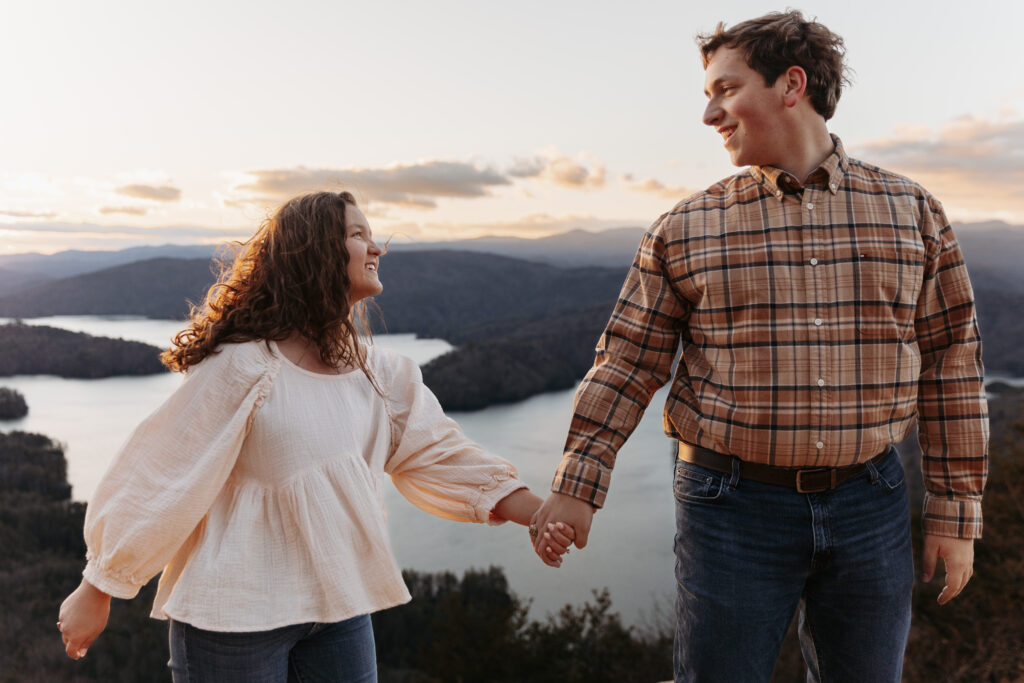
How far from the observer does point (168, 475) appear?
1.39 m

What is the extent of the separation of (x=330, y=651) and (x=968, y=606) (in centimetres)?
1304

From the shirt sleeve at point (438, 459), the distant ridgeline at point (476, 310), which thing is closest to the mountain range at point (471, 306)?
the distant ridgeline at point (476, 310)

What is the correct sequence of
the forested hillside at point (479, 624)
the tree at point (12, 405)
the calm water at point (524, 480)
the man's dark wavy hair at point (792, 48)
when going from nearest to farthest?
the man's dark wavy hair at point (792, 48) → the forested hillside at point (479, 624) → the calm water at point (524, 480) → the tree at point (12, 405)

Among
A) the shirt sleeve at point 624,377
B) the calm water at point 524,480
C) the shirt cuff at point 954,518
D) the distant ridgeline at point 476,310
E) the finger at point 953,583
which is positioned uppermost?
the shirt sleeve at point 624,377

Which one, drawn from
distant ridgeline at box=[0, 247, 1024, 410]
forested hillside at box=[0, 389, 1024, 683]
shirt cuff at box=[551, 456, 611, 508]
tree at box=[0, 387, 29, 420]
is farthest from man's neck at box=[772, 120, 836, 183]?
tree at box=[0, 387, 29, 420]

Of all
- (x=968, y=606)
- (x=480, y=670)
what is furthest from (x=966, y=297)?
(x=480, y=670)

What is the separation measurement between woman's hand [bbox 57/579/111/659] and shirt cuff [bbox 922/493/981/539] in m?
1.61

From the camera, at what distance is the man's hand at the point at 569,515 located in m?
1.51

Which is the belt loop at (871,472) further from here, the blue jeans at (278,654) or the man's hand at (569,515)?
the blue jeans at (278,654)

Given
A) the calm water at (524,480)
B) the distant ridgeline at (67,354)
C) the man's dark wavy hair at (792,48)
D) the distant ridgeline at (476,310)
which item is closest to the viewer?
the man's dark wavy hair at (792,48)

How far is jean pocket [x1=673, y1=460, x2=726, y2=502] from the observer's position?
143 cm

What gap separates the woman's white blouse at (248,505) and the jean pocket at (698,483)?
61cm

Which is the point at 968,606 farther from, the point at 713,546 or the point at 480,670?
the point at 713,546

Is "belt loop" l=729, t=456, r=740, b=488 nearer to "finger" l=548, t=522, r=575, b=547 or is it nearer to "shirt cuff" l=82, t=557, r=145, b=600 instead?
"finger" l=548, t=522, r=575, b=547
